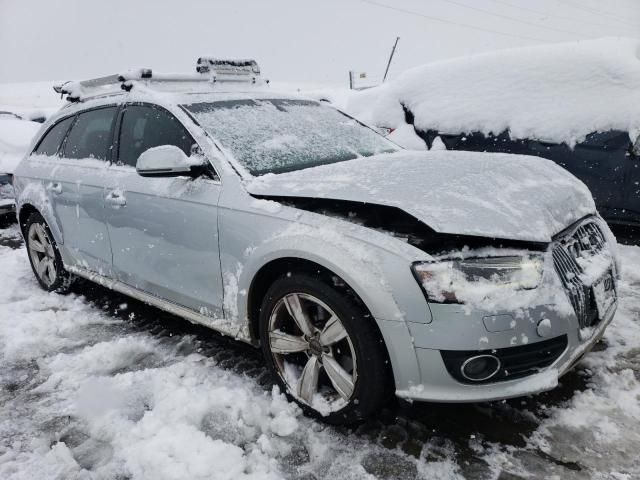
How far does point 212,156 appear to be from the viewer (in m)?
2.76

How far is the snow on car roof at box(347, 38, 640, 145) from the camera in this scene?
4.50m

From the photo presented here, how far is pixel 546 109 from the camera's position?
15.6ft

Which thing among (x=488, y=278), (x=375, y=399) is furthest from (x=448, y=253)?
(x=375, y=399)

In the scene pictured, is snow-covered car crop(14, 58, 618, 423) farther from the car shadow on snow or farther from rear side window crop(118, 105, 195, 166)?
the car shadow on snow

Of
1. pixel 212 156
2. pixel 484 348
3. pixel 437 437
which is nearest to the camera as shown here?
pixel 484 348

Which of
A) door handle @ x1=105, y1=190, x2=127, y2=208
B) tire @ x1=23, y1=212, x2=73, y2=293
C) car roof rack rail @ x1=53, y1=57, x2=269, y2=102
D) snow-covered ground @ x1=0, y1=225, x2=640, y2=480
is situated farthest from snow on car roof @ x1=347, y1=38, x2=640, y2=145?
tire @ x1=23, y1=212, x2=73, y2=293

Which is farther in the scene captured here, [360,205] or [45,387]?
[45,387]

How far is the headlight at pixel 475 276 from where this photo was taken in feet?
6.51

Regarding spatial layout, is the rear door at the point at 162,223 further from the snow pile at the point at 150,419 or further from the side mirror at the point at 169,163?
the snow pile at the point at 150,419

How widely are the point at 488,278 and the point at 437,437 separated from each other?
84 cm

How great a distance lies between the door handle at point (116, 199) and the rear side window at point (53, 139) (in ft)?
3.88

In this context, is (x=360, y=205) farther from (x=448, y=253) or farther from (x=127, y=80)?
(x=127, y=80)

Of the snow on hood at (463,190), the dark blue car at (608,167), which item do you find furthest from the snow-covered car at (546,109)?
the snow on hood at (463,190)

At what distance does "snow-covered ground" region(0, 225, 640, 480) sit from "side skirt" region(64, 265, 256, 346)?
11.6 inches
